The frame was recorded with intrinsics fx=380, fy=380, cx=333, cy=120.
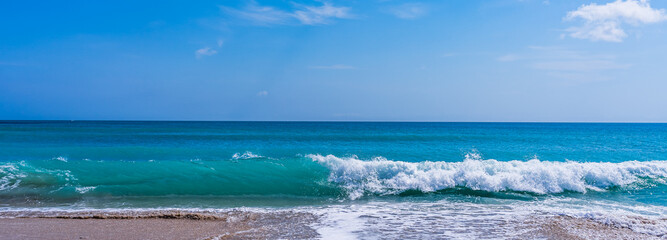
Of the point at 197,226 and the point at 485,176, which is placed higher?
the point at 485,176

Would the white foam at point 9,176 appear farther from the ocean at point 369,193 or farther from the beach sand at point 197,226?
the beach sand at point 197,226

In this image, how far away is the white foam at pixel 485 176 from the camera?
1075cm

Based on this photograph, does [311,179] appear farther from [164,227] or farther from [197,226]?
[164,227]

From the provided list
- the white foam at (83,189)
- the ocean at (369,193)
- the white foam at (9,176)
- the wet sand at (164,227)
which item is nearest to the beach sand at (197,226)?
the wet sand at (164,227)

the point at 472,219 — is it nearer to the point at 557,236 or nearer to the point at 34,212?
the point at 557,236

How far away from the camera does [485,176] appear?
35.7 feet

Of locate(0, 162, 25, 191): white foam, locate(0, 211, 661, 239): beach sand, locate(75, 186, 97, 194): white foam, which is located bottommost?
locate(75, 186, 97, 194): white foam

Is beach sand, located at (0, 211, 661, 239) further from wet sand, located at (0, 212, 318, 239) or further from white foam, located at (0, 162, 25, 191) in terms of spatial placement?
white foam, located at (0, 162, 25, 191)

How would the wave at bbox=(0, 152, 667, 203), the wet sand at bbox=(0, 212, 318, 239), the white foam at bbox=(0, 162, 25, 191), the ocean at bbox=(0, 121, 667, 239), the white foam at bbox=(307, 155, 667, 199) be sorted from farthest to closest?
the white foam at bbox=(307, 155, 667, 199) < the white foam at bbox=(0, 162, 25, 191) < the wave at bbox=(0, 152, 667, 203) < the ocean at bbox=(0, 121, 667, 239) < the wet sand at bbox=(0, 212, 318, 239)

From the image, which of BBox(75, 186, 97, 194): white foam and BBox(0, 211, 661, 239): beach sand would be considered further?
BBox(75, 186, 97, 194): white foam

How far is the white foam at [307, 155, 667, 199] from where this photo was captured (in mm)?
10748

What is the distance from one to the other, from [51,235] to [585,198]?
459 inches

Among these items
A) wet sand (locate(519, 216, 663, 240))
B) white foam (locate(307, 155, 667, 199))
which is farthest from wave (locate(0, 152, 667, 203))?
wet sand (locate(519, 216, 663, 240))

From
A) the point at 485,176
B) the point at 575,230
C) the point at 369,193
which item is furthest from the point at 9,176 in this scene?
the point at 575,230
